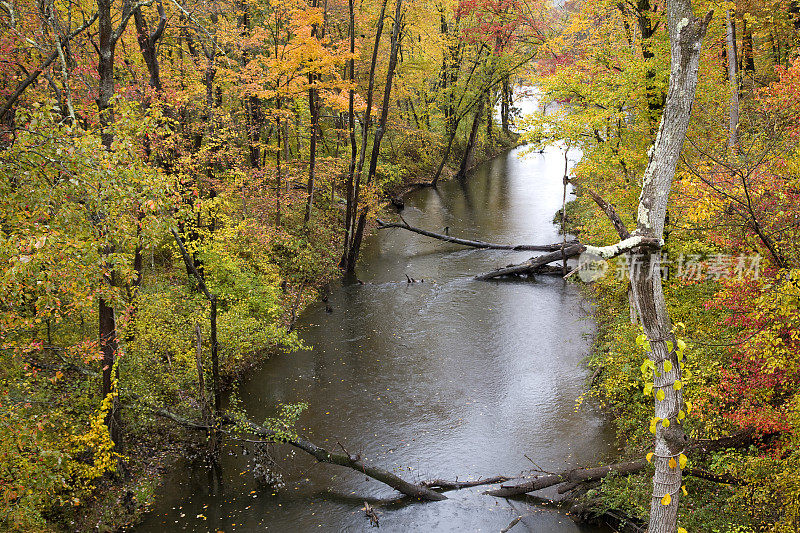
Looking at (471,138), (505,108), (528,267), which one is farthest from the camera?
(505,108)

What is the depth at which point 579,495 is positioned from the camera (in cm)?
862

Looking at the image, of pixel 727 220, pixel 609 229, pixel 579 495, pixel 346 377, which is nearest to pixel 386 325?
pixel 346 377

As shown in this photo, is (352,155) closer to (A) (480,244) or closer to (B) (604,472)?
(A) (480,244)

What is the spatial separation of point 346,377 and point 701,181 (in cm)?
917

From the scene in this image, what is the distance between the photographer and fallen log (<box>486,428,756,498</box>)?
25.2 feet

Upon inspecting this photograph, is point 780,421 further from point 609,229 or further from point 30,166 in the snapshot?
point 30,166

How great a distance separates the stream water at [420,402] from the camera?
8805 mm

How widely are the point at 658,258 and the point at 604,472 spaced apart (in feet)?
15.8

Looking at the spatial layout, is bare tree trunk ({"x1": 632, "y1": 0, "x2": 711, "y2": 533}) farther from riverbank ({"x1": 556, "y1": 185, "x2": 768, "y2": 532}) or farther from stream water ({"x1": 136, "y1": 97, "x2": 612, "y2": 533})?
stream water ({"x1": 136, "y1": 97, "x2": 612, "y2": 533})

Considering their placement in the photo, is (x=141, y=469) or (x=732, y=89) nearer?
(x=141, y=469)

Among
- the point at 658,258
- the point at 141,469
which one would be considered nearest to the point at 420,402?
the point at 141,469

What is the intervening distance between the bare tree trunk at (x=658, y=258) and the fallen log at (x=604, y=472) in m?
2.56

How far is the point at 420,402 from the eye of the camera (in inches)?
479

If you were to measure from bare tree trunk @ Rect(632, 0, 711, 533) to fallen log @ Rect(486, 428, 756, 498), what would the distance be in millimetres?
2562
